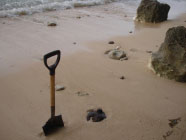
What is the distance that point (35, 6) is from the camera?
32.0ft

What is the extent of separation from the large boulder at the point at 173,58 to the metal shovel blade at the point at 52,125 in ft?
6.62

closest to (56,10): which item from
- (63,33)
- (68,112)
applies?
(63,33)

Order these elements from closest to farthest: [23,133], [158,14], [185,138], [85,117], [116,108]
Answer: [185,138] < [23,133] < [85,117] < [116,108] < [158,14]

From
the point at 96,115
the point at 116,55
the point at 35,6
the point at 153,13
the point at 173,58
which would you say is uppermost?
the point at 153,13

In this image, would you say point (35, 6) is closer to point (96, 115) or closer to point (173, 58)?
point (173, 58)

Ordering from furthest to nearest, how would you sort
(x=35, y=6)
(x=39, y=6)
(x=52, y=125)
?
(x=35, y=6) < (x=39, y=6) < (x=52, y=125)

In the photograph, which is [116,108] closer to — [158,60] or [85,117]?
[85,117]

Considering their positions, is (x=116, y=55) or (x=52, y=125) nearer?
A: (x=52, y=125)

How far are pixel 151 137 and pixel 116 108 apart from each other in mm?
618

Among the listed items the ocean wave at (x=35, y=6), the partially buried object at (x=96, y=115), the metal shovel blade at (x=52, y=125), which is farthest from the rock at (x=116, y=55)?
the ocean wave at (x=35, y=6)

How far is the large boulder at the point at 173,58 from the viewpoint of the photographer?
128 inches

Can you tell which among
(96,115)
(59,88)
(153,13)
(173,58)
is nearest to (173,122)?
(96,115)

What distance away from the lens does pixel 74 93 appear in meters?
2.90

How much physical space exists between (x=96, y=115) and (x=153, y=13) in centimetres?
633
